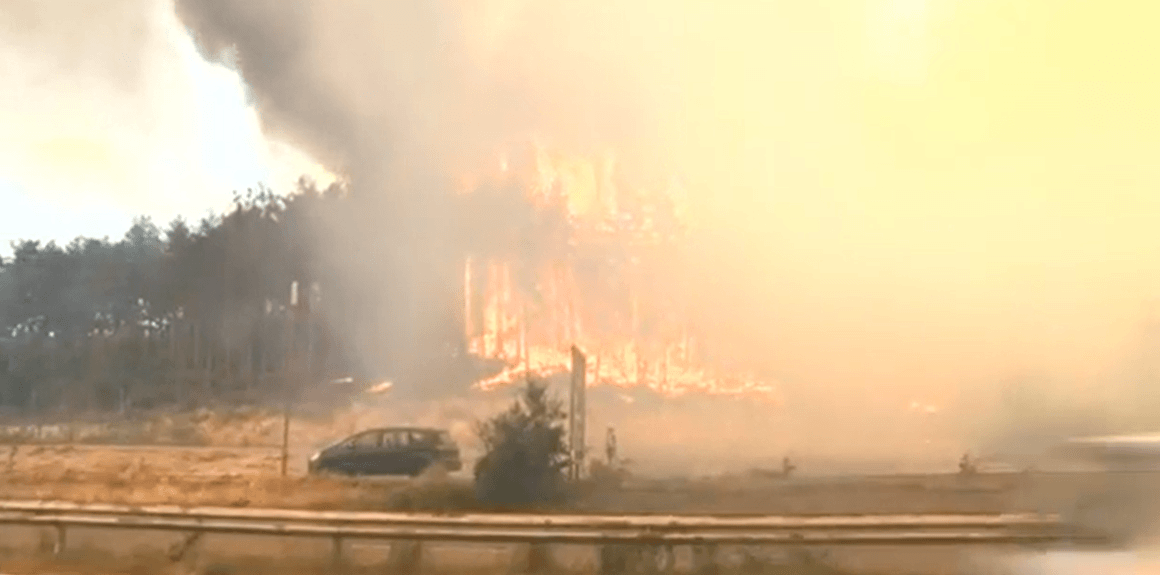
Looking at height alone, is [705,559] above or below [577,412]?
below

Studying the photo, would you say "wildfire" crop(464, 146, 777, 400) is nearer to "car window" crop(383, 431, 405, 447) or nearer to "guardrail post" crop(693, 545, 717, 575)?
"car window" crop(383, 431, 405, 447)

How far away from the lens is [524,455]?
1272 centimetres

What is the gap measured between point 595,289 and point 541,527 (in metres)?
5.00

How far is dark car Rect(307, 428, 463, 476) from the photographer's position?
13.3 metres

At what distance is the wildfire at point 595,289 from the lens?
14.7 m

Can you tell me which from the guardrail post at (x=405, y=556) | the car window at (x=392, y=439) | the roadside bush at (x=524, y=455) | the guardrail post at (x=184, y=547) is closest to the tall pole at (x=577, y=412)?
the roadside bush at (x=524, y=455)

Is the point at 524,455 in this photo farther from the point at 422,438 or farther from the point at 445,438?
the point at 422,438

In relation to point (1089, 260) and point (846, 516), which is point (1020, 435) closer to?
point (846, 516)

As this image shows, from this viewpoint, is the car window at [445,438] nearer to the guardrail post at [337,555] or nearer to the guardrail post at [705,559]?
the guardrail post at [337,555]

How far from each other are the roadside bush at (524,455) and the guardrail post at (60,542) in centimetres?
459

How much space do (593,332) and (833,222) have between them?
12.8ft

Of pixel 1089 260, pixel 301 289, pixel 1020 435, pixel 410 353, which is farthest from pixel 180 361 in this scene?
pixel 1089 260

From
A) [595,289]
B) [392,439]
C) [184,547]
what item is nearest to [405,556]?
[184,547]

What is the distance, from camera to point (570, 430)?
43.0 ft
